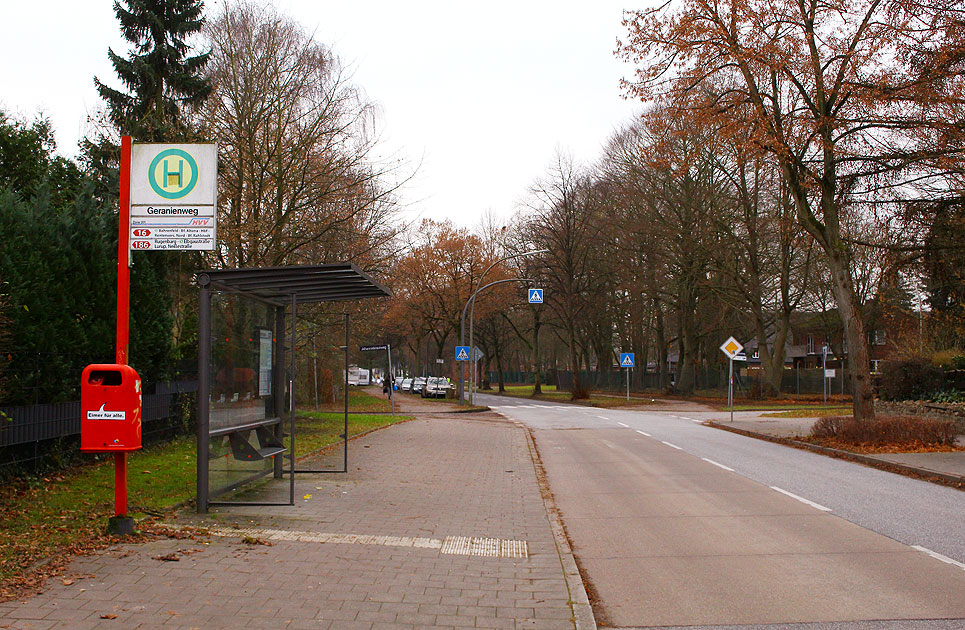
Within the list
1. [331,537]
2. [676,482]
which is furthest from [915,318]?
[331,537]

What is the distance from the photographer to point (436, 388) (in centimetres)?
5644

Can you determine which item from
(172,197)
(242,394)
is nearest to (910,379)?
(242,394)

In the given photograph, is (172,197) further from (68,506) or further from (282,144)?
(282,144)

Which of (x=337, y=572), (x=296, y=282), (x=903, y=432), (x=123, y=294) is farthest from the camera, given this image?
(x=903, y=432)

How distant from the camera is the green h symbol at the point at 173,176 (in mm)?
7879

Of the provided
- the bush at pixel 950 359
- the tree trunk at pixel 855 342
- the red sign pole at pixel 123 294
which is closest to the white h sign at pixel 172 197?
the red sign pole at pixel 123 294

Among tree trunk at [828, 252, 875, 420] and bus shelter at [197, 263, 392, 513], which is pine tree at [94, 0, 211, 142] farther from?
tree trunk at [828, 252, 875, 420]

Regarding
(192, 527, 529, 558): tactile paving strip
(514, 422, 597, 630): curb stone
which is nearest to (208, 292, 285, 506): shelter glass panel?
(192, 527, 529, 558): tactile paving strip

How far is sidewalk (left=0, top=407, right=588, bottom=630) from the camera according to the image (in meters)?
5.01

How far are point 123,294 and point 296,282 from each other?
252 centimetres

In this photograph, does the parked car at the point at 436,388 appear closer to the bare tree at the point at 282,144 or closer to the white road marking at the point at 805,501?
the bare tree at the point at 282,144

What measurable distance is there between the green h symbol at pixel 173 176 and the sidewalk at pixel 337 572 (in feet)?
11.1

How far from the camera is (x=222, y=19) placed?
1891 centimetres

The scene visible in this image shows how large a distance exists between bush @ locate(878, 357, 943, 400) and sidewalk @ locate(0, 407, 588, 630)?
60.1 feet
